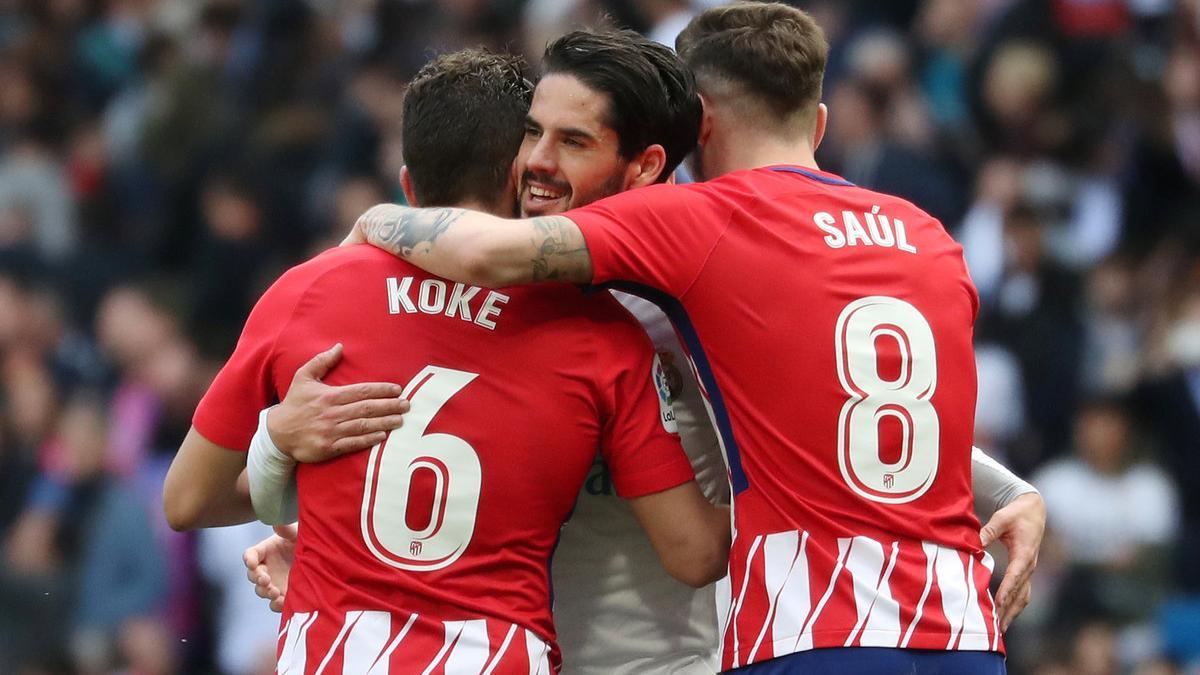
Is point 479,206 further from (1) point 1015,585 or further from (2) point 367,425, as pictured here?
(1) point 1015,585

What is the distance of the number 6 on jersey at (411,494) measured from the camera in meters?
3.78

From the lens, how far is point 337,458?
3.86 meters

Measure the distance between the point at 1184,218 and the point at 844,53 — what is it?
2.17 meters

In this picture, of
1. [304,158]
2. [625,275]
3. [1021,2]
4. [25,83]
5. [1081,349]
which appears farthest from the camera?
[25,83]

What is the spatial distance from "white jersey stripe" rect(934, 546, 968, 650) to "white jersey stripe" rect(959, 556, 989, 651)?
11mm

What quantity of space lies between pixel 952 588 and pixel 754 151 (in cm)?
110

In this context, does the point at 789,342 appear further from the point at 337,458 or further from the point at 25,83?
the point at 25,83

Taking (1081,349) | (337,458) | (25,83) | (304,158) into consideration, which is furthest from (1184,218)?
(25,83)

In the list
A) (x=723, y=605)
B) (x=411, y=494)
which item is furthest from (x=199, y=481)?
(x=723, y=605)

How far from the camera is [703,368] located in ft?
13.1

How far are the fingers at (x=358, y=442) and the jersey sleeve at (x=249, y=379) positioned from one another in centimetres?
28

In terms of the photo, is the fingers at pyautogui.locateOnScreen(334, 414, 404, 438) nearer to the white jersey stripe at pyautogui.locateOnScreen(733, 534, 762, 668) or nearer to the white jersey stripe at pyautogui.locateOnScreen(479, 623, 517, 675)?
the white jersey stripe at pyautogui.locateOnScreen(479, 623, 517, 675)

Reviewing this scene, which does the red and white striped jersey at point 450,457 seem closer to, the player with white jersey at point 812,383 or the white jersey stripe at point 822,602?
the player with white jersey at point 812,383

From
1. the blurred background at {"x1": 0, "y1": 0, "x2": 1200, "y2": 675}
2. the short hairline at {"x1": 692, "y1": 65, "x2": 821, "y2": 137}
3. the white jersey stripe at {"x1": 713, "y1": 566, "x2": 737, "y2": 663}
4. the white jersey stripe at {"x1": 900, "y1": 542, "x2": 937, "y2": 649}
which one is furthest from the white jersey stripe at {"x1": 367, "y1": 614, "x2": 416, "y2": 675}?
the blurred background at {"x1": 0, "y1": 0, "x2": 1200, "y2": 675}
